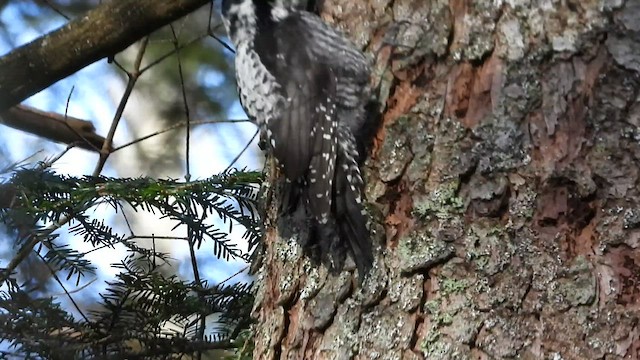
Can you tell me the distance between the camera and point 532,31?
58.5 inches

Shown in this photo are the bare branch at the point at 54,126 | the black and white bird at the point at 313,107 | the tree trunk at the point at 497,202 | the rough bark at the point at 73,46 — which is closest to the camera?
the tree trunk at the point at 497,202

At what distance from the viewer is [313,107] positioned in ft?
5.60

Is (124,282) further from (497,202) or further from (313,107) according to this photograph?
(497,202)

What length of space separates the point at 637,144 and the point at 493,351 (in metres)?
0.44

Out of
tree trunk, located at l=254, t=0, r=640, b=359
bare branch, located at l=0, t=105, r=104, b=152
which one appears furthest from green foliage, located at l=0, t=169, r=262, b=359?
bare branch, located at l=0, t=105, r=104, b=152

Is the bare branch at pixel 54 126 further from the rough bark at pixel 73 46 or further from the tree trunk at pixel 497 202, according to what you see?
the tree trunk at pixel 497 202

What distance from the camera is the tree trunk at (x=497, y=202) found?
52.6 inches

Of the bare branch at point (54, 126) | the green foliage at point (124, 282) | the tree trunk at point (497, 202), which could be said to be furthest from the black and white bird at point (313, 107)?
the bare branch at point (54, 126)

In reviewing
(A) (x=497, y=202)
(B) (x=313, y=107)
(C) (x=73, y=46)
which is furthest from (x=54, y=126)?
(A) (x=497, y=202)

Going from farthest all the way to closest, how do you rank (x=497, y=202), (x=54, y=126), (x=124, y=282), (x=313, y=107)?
(x=54, y=126), (x=124, y=282), (x=313, y=107), (x=497, y=202)

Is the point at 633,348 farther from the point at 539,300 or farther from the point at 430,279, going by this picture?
the point at 430,279

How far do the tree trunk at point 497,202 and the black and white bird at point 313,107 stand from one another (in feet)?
0.17

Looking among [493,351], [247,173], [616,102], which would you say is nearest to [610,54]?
[616,102]

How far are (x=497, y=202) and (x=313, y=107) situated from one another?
47 cm
